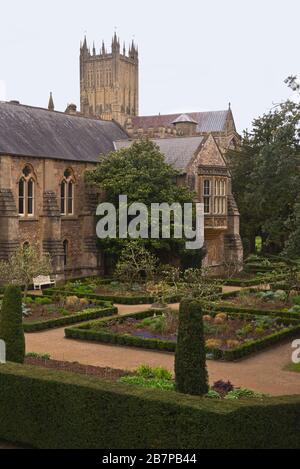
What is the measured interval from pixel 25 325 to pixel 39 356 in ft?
15.8

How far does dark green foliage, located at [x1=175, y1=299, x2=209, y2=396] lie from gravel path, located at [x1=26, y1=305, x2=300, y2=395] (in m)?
3.22

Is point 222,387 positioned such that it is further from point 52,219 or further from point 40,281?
point 52,219

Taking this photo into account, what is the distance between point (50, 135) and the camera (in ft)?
131

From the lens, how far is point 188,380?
14102 mm

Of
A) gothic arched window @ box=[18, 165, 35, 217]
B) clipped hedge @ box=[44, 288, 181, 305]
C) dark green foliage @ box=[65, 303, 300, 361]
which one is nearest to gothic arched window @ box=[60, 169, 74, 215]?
gothic arched window @ box=[18, 165, 35, 217]

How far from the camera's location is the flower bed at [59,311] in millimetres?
24853

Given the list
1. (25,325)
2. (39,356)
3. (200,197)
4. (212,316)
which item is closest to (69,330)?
(25,325)

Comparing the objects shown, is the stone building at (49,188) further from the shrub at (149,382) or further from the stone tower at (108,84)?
the stone tower at (108,84)

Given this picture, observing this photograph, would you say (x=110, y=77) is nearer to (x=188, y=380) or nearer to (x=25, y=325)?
(x=25, y=325)

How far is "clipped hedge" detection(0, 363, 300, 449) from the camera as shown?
1127cm

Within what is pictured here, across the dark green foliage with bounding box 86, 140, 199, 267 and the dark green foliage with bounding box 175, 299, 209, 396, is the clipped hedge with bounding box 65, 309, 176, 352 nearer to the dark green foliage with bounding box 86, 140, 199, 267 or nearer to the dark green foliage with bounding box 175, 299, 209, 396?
the dark green foliage with bounding box 175, 299, 209, 396

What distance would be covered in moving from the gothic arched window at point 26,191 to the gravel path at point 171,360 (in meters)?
14.4

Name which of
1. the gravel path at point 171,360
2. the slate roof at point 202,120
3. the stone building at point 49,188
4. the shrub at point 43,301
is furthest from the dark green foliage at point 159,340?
the slate roof at point 202,120

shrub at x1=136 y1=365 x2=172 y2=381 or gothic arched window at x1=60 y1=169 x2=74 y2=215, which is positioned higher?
gothic arched window at x1=60 y1=169 x2=74 y2=215
